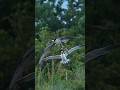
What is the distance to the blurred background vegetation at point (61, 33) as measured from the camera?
571 centimetres

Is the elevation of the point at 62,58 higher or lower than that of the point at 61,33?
lower

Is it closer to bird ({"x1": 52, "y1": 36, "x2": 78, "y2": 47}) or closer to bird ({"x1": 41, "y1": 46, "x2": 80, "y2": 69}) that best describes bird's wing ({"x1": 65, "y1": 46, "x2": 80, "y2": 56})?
bird ({"x1": 41, "y1": 46, "x2": 80, "y2": 69})

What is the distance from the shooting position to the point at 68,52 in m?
5.73

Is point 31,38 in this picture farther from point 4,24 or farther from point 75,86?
point 75,86

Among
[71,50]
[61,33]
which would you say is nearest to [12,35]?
[61,33]

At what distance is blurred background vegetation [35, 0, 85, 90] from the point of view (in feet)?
18.7

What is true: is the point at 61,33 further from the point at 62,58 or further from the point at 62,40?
the point at 62,58

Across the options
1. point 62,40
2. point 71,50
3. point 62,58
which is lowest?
point 62,58

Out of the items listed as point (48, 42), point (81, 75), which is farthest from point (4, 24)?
point (81, 75)

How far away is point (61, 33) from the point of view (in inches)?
225

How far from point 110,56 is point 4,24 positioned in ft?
4.57

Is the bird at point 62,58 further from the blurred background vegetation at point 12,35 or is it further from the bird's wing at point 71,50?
the blurred background vegetation at point 12,35

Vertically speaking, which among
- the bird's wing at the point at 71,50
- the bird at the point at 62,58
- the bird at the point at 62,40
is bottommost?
the bird at the point at 62,58

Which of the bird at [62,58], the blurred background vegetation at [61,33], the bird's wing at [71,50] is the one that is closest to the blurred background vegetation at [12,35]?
the blurred background vegetation at [61,33]
